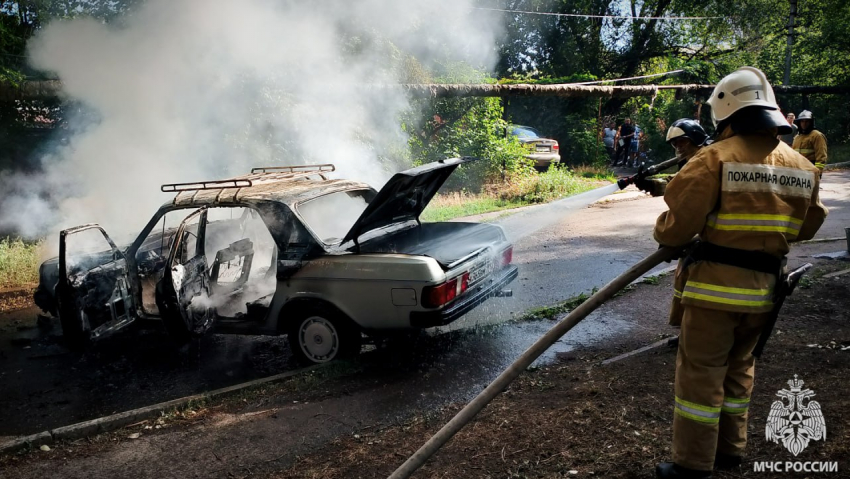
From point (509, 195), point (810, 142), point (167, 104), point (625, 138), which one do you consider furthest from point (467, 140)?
point (810, 142)

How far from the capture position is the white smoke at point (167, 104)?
1046 centimetres

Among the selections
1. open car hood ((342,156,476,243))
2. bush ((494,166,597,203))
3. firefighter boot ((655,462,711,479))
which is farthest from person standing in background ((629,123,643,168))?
firefighter boot ((655,462,711,479))

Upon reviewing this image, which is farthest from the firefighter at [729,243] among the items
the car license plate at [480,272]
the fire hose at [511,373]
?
the car license plate at [480,272]

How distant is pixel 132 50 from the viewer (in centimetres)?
1062

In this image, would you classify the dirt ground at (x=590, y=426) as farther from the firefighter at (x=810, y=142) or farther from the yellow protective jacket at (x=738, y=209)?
the firefighter at (x=810, y=142)

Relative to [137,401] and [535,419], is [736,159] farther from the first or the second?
[137,401]

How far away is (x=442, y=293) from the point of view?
439 centimetres

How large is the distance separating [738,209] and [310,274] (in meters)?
3.10

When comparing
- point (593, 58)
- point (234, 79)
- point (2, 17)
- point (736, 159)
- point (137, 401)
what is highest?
point (593, 58)

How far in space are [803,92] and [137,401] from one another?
23.8 meters

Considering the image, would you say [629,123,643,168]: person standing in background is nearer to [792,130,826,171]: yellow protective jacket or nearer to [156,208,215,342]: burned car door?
[792,130,826,171]: yellow protective jacket

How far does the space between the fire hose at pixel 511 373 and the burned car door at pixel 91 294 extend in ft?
11.3

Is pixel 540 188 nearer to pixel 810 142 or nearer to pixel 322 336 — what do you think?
pixel 810 142

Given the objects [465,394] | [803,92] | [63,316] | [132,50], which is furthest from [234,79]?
[803,92]
